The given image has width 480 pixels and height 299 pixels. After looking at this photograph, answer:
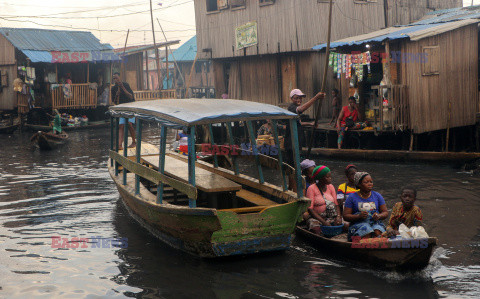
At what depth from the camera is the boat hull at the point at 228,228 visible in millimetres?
6355

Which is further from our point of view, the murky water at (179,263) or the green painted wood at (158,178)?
Result: the green painted wood at (158,178)

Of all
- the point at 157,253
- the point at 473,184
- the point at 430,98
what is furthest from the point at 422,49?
the point at 157,253

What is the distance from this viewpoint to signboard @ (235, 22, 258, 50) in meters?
20.1

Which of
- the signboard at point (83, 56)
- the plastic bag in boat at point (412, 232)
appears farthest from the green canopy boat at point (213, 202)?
the signboard at point (83, 56)

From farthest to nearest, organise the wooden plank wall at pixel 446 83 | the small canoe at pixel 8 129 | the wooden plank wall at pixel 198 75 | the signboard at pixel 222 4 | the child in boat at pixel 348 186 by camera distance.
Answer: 1. the wooden plank wall at pixel 198 75
2. the small canoe at pixel 8 129
3. the signboard at pixel 222 4
4. the wooden plank wall at pixel 446 83
5. the child in boat at pixel 348 186

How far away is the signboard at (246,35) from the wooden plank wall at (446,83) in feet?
26.2

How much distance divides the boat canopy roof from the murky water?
1.76 m

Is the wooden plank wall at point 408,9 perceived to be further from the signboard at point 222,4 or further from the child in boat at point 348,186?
the child in boat at point 348,186

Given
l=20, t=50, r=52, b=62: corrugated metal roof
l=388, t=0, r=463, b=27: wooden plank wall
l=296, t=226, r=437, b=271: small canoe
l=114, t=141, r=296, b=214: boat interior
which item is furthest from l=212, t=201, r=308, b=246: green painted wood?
l=20, t=50, r=52, b=62: corrugated metal roof

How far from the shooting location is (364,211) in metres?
6.25

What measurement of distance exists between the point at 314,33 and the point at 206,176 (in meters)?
11.6

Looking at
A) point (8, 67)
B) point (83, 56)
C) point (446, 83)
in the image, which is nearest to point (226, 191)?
point (446, 83)

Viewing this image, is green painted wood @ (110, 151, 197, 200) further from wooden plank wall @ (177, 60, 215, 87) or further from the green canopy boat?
wooden plank wall @ (177, 60, 215, 87)

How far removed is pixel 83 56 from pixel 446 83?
61.2 feet
